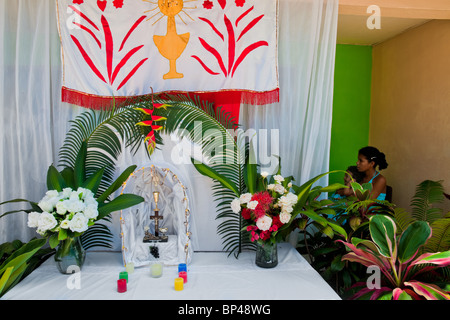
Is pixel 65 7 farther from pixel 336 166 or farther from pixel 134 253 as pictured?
pixel 336 166

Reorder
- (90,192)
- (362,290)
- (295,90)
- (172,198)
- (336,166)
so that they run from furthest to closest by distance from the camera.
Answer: (336,166)
(295,90)
(172,198)
(90,192)
(362,290)

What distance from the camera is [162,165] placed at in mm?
2168

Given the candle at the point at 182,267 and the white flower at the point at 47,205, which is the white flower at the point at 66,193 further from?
the candle at the point at 182,267

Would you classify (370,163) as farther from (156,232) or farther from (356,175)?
(156,232)

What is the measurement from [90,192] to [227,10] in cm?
152

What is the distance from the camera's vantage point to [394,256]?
1723 millimetres

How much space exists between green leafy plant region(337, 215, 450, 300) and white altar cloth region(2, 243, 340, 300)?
0.82 feet

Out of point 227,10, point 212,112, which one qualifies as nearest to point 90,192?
point 212,112

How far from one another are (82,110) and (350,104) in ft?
10.8

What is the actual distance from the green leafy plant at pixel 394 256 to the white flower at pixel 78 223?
1.40 meters

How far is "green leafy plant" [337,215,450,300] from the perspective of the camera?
1.68m

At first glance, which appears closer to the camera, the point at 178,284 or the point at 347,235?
the point at 178,284

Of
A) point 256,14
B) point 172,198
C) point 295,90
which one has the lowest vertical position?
point 172,198

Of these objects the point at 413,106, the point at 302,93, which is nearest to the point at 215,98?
the point at 302,93
